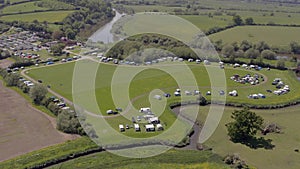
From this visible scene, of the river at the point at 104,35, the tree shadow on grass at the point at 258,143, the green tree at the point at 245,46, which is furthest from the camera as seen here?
the river at the point at 104,35

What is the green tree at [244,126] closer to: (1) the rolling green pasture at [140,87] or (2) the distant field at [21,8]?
(1) the rolling green pasture at [140,87]

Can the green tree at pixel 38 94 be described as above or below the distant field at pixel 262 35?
below

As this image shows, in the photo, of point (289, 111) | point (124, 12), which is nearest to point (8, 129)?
point (289, 111)

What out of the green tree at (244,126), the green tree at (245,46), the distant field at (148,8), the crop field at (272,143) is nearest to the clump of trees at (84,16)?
the distant field at (148,8)

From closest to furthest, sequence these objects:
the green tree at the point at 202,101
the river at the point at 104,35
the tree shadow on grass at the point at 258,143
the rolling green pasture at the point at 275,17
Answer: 1. the tree shadow on grass at the point at 258,143
2. the green tree at the point at 202,101
3. the river at the point at 104,35
4. the rolling green pasture at the point at 275,17

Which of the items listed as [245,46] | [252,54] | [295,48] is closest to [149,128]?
[252,54]

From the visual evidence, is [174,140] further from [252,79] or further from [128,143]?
[252,79]

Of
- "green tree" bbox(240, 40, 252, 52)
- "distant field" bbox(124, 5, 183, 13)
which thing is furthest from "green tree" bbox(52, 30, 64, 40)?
"distant field" bbox(124, 5, 183, 13)

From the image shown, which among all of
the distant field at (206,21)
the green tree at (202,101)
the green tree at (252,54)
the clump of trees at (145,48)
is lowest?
the green tree at (202,101)
